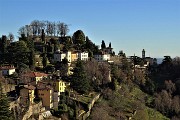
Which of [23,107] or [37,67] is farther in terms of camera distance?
[37,67]

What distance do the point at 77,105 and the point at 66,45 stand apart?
3637 centimetres

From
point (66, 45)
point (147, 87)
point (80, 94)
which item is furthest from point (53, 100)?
point (66, 45)

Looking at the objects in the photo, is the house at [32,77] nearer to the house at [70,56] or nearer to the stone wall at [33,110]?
the stone wall at [33,110]

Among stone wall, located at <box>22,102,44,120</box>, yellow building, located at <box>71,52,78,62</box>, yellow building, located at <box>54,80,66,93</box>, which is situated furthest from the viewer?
yellow building, located at <box>71,52,78,62</box>

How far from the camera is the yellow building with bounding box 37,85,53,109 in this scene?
51.7m

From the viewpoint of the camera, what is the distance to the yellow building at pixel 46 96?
5173 cm

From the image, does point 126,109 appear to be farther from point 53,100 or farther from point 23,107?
point 23,107

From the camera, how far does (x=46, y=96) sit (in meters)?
52.0

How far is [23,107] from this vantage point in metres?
46.5

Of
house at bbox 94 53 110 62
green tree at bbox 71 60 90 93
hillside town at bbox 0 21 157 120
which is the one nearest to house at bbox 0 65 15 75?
hillside town at bbox 0 21 157 120

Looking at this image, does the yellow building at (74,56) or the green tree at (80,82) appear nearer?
the green tree at (80,82)

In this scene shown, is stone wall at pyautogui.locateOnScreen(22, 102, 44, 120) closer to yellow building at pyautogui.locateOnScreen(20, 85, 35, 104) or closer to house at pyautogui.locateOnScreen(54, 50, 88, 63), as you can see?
yellow building at pyautogui.locateOnScreen(20, 85, 35, 104)

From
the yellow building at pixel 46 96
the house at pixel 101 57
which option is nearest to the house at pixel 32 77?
the yellow building at pixel 46 96

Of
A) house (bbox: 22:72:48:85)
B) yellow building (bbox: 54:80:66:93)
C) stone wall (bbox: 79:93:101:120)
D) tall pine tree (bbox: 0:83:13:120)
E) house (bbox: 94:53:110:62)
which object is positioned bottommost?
stone wall (bbox: 79:93:101:120)
